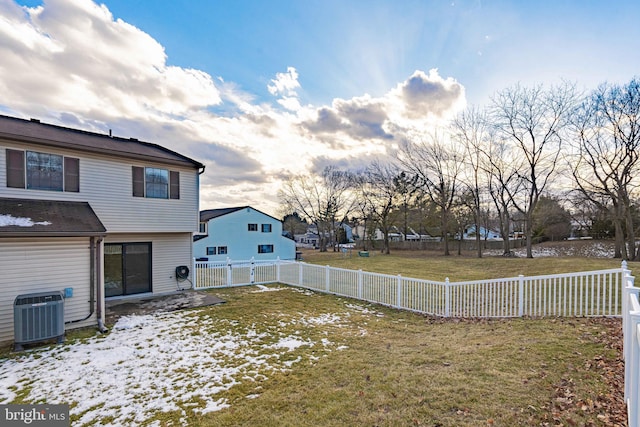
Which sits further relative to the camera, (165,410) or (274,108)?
(274,108)

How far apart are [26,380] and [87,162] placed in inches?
248

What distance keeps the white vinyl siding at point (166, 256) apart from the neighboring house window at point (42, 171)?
239 cm

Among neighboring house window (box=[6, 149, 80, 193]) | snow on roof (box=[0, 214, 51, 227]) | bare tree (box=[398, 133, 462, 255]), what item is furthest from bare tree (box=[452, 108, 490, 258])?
snow on roof (box=[0, 214, 51, 227])

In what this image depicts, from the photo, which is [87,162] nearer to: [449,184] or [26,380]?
[26,380]

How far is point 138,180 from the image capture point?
9523 mm

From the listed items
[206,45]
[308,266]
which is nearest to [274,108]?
[206,45]

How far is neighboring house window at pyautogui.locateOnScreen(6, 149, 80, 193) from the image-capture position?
296 inches

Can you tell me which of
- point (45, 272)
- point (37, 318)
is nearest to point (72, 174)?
point (45, 272)

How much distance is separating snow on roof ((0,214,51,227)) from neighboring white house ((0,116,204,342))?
2 centimetres

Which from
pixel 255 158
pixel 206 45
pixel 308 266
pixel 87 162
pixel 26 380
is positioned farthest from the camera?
pixel 255 158

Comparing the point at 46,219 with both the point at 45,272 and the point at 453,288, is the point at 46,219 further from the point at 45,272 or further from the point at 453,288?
the point at 453,288

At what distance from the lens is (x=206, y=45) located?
1106cm

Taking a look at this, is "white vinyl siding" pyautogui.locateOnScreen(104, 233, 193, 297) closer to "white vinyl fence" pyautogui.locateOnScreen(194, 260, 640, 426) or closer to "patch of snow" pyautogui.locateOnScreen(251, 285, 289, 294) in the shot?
"white vinyl fence" pyautogui.locateOnScreen(194, 260, 640, 426)
